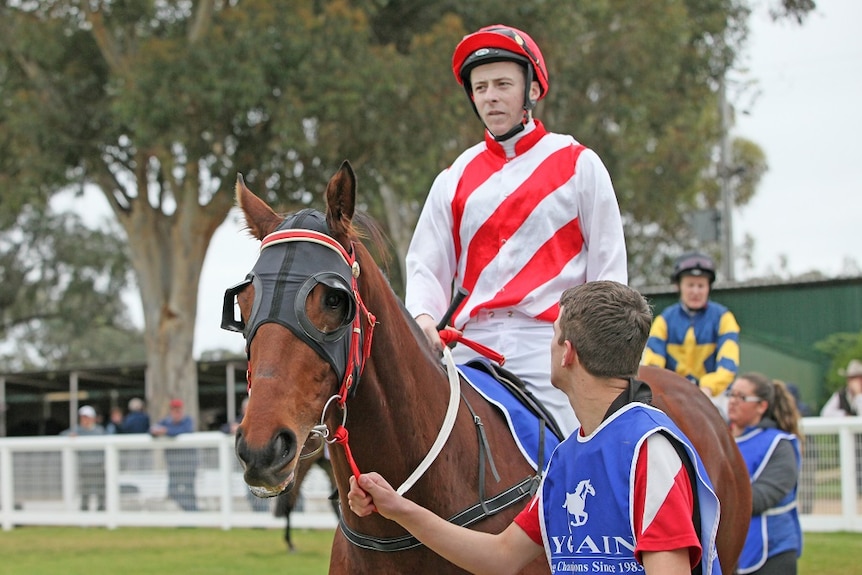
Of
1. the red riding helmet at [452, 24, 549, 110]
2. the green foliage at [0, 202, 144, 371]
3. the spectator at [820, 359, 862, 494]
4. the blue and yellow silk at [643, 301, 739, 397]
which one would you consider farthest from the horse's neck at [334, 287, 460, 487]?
the green foliage at [0, 202, 144, 371]

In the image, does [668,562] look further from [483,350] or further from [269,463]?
[483,350]

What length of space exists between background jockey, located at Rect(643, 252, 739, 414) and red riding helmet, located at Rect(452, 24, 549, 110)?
2.92 metres

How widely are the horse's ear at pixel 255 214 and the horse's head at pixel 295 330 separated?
0.10 ft

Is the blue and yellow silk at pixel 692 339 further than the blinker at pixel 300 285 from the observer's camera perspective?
Yes

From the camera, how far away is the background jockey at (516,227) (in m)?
3.90

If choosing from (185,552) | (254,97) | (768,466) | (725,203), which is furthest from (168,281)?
(768,466)

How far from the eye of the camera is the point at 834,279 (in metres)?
21.4

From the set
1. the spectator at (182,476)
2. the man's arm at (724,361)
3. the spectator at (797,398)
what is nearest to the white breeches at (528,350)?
the man's arm at (724,361)

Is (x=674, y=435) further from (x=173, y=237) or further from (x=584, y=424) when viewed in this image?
(x=173, y=237)

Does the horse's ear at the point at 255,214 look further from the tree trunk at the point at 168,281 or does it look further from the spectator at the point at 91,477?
the tree trunk at the point at 168,281

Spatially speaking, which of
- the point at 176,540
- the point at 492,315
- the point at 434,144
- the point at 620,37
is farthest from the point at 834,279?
the point at 492,315

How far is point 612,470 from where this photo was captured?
7.92 ft

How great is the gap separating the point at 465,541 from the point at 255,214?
1.04 m

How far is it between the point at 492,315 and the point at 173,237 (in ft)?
Answer: 56.5
